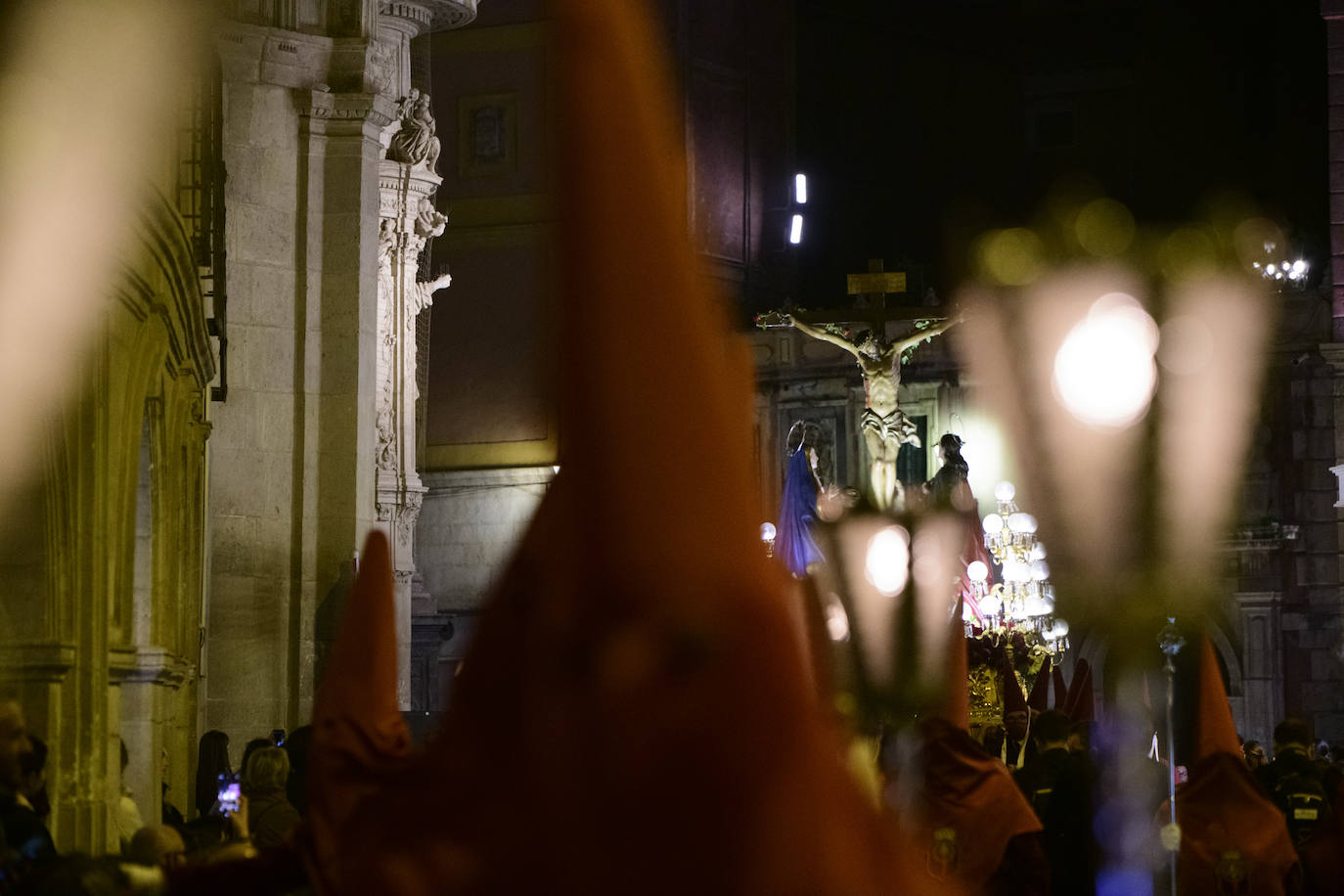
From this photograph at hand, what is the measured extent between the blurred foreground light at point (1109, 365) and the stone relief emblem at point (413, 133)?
12510 mm

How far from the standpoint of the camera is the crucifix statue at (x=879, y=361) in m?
24.7

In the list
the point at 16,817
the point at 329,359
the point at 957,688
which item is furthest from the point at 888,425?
the point at 16,817

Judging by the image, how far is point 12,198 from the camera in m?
6.59

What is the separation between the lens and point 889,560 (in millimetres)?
20438

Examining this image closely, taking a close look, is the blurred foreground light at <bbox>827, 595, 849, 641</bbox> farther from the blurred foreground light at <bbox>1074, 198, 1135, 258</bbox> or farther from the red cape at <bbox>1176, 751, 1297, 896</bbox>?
the blurred foreground light at <bbox>1074, 198, 1135, 258</bbox>

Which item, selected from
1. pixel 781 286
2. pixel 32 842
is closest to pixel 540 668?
pixel 32 842

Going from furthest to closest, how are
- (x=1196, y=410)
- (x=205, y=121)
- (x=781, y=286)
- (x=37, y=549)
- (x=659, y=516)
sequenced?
(x=781, y=286) < (x=1196, y=410) < (x=205, y=121) < (x=37, y=549) < (x=659, y=516)

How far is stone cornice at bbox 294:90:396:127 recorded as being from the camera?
14180 millimetres

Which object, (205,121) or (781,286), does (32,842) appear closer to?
(205,121)

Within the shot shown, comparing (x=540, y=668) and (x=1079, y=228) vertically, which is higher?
(x=1079, y=228)

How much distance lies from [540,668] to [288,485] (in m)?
12.0

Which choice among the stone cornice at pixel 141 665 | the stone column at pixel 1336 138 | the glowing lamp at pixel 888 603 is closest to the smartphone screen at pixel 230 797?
the stone cornice at pixel 141 665

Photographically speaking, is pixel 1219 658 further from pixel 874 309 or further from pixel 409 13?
pixel 409 13

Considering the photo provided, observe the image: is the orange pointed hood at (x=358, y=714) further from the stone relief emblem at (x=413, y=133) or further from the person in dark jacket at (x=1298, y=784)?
the stone relief emblem at (x=413, y=133)
